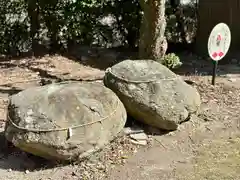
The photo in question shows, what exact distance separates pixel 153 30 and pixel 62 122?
8.31 feet

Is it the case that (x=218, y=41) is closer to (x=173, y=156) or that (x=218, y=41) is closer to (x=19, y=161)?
(x=173, y=156)

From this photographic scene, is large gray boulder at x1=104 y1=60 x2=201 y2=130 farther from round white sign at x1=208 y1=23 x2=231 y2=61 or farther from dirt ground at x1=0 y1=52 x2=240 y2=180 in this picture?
round white sign at x1=208 y1=23 x2=231 y2=61

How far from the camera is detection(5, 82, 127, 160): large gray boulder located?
4199mm

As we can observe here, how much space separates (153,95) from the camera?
16.1 feet

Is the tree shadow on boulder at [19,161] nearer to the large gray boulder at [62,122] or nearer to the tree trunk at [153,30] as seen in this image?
the large gray boulder at [62,122]

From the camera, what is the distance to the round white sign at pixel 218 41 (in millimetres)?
6043

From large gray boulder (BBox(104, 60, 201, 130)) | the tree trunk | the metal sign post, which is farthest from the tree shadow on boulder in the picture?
→ the metal sign post

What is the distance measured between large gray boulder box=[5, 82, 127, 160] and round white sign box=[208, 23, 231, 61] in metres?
2.02

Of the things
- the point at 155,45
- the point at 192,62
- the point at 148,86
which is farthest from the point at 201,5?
the point at 148,86

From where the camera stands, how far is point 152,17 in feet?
20.4

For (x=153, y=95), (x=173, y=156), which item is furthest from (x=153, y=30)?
(x=173, y=156)

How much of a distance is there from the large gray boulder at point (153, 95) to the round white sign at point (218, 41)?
110 cm

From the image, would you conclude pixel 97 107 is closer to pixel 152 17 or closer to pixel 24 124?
pixel 24 124

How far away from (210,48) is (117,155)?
7.28 ft
